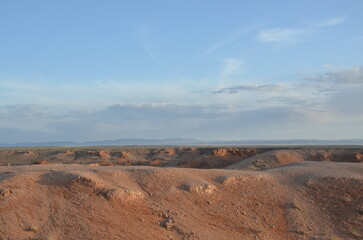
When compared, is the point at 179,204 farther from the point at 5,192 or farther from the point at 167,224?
the point at 5,192

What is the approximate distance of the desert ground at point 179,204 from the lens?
468 inches

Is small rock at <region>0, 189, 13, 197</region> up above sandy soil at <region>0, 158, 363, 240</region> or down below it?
above

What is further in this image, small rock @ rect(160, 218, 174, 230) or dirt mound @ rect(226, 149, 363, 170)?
dirt mound @ rect(226, 149, 363, 170)

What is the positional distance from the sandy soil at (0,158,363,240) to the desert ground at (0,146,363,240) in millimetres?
30

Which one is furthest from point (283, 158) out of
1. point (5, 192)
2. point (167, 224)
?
point (5, 192)

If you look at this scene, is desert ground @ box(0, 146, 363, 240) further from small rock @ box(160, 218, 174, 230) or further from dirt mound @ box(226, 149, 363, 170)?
dirt mound @ box(226, 149, 363, 170)

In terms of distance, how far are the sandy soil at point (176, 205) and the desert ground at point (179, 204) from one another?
3cm

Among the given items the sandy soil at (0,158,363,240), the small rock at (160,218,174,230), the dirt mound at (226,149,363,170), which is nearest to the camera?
the sandy soil at (0,158,363,240)

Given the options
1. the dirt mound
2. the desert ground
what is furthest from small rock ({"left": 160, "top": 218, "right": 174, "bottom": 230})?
the dirt mound

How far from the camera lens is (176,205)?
45.3ft

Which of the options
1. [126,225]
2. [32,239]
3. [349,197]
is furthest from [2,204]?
[349,197]

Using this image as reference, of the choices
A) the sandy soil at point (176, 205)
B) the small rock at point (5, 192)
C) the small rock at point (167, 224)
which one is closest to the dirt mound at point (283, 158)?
the sandy soil at point (176, 205)

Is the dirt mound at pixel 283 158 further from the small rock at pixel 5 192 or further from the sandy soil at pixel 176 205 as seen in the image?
the small rock at pixel 5 192

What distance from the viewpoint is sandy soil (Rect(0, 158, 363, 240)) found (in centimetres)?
1186
